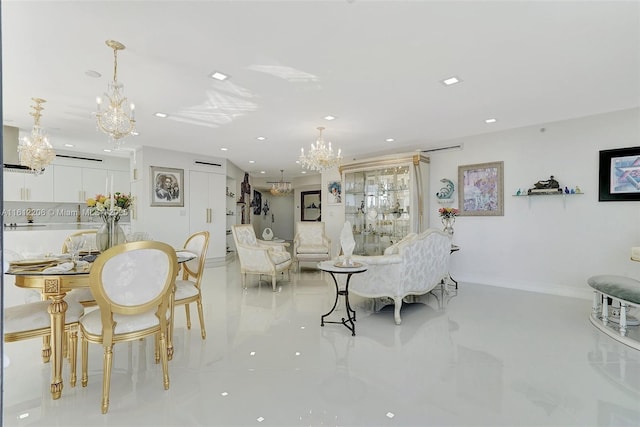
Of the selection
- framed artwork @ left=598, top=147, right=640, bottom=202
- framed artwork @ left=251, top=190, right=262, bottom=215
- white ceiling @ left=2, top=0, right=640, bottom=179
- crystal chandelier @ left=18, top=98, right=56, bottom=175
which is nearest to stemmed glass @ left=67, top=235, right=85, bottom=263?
white ceiling @ left=2, top=0, right=640, bottom=179

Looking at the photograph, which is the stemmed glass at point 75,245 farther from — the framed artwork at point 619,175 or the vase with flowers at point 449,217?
the framed artwork at point 619,175

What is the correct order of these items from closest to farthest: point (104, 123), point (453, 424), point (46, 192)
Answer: point (453, 424), point (104, 123), point (46, 192)

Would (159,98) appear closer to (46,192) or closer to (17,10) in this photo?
(17,10)

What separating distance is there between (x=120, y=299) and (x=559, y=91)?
4723mm

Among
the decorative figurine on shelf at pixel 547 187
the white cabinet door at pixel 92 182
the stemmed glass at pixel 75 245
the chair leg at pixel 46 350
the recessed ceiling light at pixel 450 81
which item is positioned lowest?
the chair leg at pixel 46 350

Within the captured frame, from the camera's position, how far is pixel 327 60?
2887 mm

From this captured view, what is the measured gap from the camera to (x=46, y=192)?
675cm

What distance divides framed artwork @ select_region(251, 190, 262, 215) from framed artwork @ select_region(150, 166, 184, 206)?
16.2 ft

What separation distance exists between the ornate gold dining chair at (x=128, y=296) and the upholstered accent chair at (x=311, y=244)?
13.8ft

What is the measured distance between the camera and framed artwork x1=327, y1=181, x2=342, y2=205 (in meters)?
7.62

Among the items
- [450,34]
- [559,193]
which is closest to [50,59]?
[450,34]

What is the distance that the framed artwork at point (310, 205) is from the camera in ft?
40.6

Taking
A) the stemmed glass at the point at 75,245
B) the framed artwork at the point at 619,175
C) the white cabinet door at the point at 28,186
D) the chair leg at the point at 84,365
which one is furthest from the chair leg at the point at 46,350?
the framed artwork at the point at 619,175

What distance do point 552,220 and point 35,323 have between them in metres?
6.08
